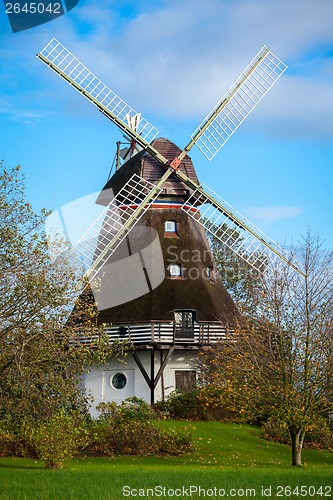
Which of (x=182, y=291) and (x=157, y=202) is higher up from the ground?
(x=157, y=202)

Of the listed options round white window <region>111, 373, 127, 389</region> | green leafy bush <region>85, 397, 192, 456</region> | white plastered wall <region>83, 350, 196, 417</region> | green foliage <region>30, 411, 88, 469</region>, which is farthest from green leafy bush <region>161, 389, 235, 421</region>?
green foliage <region>30, 411, 88, 469</region>

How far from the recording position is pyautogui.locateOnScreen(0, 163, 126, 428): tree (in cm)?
1745

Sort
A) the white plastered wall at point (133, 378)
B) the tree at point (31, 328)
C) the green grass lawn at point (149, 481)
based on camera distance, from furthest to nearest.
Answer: the white plastered wall at point (133, 378) < the tree at point (31, 328) < the green grass lawn at point (149, 481)

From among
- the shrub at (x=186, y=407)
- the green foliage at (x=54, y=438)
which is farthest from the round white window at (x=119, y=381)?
the green foliage at (x=54, y=438)

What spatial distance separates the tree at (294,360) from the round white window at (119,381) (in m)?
9.88

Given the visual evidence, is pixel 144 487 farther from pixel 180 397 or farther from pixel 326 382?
pixel 180 397

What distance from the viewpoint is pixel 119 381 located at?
32969 millimetres

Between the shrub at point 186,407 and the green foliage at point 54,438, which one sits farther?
the shrub at point 186,407

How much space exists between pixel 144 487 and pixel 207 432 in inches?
500

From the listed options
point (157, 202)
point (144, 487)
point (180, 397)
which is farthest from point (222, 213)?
point (144, 487)

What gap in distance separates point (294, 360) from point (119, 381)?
524 inches

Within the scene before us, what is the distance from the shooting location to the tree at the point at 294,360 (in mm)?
20938

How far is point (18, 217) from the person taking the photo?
18.5 m

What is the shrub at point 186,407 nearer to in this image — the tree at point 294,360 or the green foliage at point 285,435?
the green foliage at point 285,435
